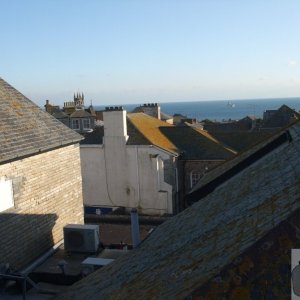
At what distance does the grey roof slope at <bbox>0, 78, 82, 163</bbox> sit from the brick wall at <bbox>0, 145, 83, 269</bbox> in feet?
1.18

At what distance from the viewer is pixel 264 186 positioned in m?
6.34

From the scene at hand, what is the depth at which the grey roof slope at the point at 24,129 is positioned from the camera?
48.2 ft

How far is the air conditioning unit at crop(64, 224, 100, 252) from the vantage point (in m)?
16.2

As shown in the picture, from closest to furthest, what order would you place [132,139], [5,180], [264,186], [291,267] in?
1. [291,267]
2. [264,186]
3. [5,180]
4. [132,139]

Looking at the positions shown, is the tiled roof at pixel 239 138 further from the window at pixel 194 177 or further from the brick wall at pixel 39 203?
the brick wall at pixel 39 203

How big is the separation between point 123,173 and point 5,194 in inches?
624

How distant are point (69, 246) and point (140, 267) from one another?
34.5ft

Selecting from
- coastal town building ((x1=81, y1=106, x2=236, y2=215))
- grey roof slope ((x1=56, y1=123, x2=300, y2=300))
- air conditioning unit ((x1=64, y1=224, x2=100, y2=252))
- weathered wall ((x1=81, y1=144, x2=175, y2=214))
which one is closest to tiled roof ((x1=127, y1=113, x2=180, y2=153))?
coastal town building ((x1=81, y1=106, x2=236, y2=215))

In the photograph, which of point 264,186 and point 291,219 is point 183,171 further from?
point 291,219

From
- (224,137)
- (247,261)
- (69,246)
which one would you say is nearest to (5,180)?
(69,246)

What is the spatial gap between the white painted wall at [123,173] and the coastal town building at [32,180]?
9544 mm

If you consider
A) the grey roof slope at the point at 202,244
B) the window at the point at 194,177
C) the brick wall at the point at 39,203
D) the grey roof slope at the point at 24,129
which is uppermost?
the grey roof slope at the point at 24,129

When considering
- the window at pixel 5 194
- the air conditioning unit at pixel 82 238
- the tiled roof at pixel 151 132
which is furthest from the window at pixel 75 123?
the window at pixel 5 194

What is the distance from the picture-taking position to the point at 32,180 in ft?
50.8
